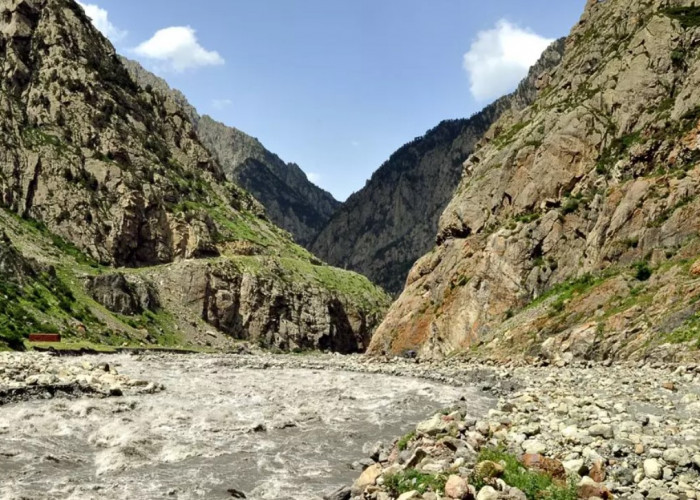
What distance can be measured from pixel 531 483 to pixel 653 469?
3.29 m

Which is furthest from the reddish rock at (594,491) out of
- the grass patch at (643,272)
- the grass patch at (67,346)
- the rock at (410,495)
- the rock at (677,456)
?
the grass patch at (67,346)

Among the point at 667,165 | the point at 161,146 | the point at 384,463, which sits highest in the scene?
the point at 161,146

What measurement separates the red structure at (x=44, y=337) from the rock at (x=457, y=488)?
55.0m

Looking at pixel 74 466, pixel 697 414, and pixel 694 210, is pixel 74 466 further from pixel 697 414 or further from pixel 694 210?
pixel 694 210

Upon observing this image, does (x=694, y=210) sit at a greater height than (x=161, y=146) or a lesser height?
lesser

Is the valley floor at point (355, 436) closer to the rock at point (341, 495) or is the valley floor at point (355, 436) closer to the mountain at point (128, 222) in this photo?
the rock at point (341, 495)

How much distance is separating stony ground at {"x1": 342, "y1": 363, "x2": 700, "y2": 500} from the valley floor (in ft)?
0.19

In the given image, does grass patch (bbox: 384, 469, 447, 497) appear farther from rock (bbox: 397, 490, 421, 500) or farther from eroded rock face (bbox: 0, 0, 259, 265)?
eroded rock face (bbox: 0, 0, 259, 265)

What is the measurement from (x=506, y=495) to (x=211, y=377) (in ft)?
129

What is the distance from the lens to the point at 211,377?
49938mm

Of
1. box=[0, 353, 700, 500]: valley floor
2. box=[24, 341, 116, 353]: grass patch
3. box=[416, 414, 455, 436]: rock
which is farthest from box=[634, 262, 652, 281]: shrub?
box=[24, 341, 116, 353]: grass patch

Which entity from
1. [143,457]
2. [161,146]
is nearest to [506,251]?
[143,457]

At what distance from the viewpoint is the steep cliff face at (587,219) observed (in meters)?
45.0

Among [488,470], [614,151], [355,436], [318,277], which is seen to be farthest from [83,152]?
[488,470]
